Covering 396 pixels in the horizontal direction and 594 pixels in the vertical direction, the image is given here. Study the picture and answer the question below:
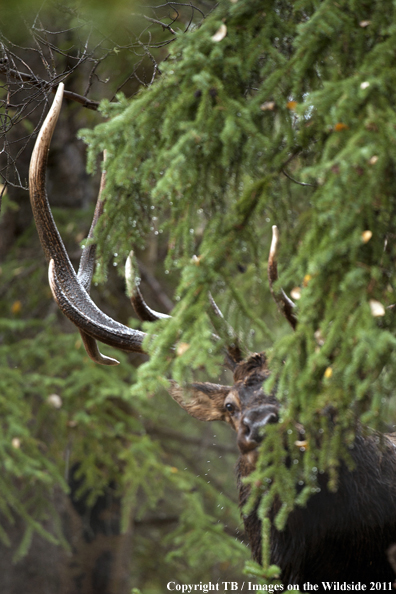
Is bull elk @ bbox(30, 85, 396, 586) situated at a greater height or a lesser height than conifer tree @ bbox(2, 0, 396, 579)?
lesser

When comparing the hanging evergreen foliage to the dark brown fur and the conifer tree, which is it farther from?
the dark brown fur

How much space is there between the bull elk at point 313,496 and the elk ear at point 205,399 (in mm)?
219

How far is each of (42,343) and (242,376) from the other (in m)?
3.55

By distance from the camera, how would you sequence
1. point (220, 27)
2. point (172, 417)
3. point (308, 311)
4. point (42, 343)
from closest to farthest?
point (308, 311) < point (220, 27) < point (42, 343) < point (172, 417)

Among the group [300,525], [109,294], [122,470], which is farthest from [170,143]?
[122,470]

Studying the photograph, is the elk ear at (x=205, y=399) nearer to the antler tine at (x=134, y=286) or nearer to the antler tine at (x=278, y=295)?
the antler tine at (x=134, y=286)

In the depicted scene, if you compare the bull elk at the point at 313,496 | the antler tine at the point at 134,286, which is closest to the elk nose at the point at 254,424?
the bull elk at the point at 313,496

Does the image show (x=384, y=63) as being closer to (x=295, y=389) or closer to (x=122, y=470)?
Answer: (x=295, y=389)

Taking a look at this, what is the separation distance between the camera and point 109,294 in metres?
6.46

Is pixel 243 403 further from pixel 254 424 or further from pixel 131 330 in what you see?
pixel 131 330

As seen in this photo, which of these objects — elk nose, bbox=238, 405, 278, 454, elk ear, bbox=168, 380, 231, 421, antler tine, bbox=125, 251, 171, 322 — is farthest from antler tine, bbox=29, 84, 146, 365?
elk nose, bbox=238, 405, 278, 454

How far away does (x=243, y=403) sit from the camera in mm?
2594

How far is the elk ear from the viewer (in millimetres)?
2896

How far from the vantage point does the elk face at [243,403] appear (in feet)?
7.56
